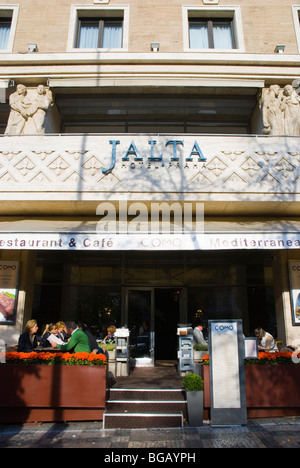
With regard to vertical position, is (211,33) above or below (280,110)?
above

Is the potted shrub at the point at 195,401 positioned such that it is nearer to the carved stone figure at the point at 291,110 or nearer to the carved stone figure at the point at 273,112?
the carved stone figure at the point at 273,112

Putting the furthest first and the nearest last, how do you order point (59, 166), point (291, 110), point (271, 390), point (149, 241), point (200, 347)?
point (291, 110), point (200, 347), point (59, 166), point (149, 241), point (271, 390)

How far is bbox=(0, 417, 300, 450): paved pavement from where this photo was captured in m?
4.89

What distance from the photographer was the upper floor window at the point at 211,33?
450 inches

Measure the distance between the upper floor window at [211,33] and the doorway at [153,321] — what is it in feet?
29.0

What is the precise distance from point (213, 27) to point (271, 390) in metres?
11.9

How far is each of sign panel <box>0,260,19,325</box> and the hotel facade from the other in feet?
0.13

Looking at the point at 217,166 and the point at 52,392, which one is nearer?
the point at 52,392

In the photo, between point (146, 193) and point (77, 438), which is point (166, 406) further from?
point (146, 193)

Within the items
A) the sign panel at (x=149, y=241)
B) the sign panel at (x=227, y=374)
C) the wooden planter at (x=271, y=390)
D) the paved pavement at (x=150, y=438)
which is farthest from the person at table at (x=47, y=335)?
the sign panel at (x=227, y=374)

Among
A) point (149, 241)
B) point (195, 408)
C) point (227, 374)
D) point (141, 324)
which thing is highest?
point (149, 241)

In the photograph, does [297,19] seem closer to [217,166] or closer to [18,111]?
[217,166]

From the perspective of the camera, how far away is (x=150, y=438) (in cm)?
543

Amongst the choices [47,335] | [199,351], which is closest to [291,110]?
[199,351]
